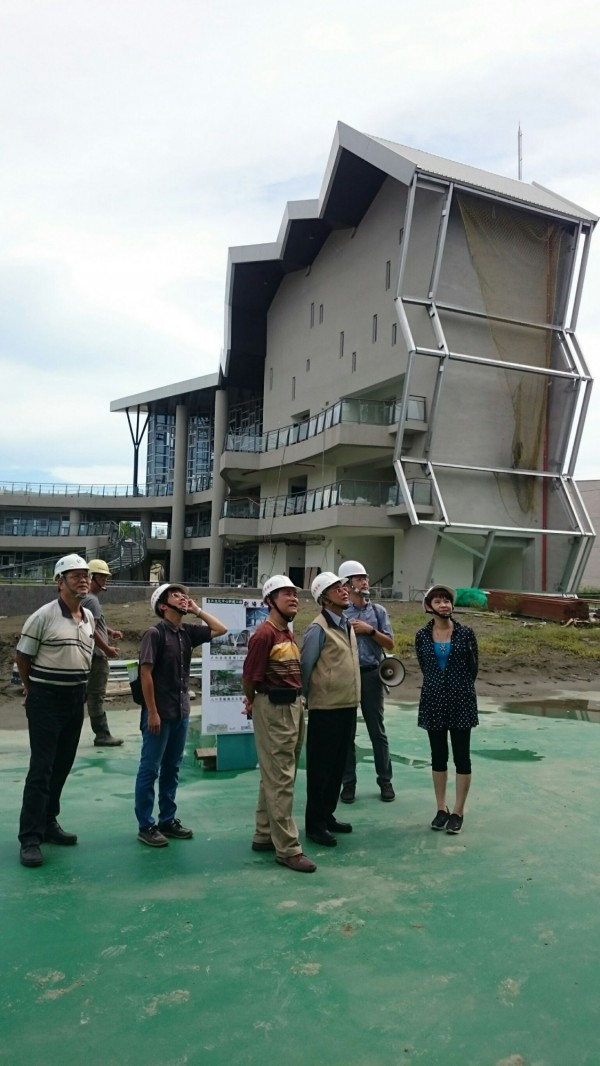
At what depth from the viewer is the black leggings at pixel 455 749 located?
5184 millimetres

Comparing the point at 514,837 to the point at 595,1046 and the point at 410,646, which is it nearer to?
the point at 595,1046

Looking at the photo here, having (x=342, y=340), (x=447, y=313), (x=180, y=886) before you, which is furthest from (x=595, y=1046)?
(x=342, y=340)

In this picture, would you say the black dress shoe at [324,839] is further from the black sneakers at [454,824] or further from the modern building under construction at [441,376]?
the modern building under construction at [441,376]

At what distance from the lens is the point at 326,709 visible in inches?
195

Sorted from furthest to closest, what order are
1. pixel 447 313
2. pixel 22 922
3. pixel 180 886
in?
1. pixel 447 313
2. pixel 180 886
3. pixel 22 922

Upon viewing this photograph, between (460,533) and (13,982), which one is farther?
(460,533)

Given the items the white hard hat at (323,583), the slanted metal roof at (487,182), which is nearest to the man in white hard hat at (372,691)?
the white hard hat at (323,583)

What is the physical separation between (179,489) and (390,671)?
145 ft

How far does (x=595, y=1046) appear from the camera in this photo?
2.76 meters

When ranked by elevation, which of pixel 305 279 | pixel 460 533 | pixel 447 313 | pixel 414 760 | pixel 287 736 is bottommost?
pixel 414 760

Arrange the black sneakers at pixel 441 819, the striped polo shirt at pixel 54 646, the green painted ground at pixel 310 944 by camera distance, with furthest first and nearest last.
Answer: the black sneakers at pixel 441 819 → the striped polo shirt at pixel 54 646 → the green painted ground at pixel 310 944

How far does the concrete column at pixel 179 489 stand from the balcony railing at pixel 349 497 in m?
13.9

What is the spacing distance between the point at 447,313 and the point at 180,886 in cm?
2662

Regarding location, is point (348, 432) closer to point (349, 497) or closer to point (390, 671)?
point (349, 497)
